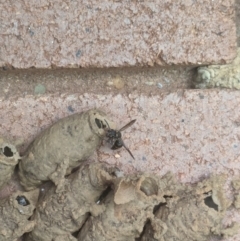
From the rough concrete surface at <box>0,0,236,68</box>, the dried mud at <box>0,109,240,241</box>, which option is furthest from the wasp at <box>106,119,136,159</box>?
the rough concrete surface at <box>0,0,236,68</box>

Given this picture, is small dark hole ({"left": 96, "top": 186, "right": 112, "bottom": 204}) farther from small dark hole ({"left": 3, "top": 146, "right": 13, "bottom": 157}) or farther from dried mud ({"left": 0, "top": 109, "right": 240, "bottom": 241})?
small dark hole ({"left": 3, "top": 146, "right": 13, "bottom": 157})

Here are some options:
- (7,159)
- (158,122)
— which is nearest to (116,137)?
(158,122)

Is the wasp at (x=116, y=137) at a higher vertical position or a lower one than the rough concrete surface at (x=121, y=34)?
lower

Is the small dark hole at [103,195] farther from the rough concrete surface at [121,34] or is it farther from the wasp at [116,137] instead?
the rough concrete surface at [121,34]

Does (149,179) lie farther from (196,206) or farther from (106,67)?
(106,67)

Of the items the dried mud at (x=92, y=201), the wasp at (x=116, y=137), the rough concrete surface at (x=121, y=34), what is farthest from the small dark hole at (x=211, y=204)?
the rough concrete surface at (x=121, y=34)

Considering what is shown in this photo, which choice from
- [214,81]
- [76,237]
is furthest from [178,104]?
[76,237]
